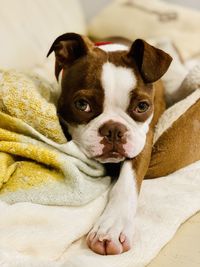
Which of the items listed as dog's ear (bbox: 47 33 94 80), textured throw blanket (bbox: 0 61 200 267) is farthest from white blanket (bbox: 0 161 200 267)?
dog's ear (bbox: 47 33 94 80)

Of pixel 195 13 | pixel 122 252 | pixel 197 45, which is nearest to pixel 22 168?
pixel 122 252

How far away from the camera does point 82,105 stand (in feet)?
5.36

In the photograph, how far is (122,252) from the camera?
134 cm

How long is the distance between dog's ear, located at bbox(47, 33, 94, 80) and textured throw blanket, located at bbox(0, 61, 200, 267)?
309 mm

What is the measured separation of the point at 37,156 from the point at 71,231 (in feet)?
0.88

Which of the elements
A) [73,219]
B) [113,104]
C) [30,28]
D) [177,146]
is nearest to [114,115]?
[113,104]

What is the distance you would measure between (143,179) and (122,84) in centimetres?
37

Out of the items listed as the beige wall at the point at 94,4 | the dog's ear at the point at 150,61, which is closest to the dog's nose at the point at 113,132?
the dog's ear at the point at 150,61

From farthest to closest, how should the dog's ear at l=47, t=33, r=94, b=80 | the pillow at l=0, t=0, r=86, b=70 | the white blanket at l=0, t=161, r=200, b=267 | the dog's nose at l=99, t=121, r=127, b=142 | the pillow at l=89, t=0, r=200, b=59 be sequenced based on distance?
the pillow at l=89, t=0, r=200, b=59, the pillow at l=0, t=0, r=86, b=70, the dog's ear at l=47, t=33, r=94, b=80, the dog's nose at l=99, t=121, r=127, b=142, the white blanket at l=0, t=161, r=200, b=267

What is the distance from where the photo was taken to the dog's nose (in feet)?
5.18

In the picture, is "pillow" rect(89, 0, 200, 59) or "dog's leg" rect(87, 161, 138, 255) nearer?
"dog's leg" rect(87, 161, 138, 255)

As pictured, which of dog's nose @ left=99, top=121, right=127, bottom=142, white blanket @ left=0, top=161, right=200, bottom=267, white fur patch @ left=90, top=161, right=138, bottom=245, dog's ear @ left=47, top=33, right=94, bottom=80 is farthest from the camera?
dog's ear @ left=47, top=33, right=94, bottom=80

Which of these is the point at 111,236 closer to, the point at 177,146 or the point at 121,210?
the point at 121,210

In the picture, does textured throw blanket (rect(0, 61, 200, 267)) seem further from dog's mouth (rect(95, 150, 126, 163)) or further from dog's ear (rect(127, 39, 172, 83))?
dog's ear (rect(127, 39, 172, 83))
